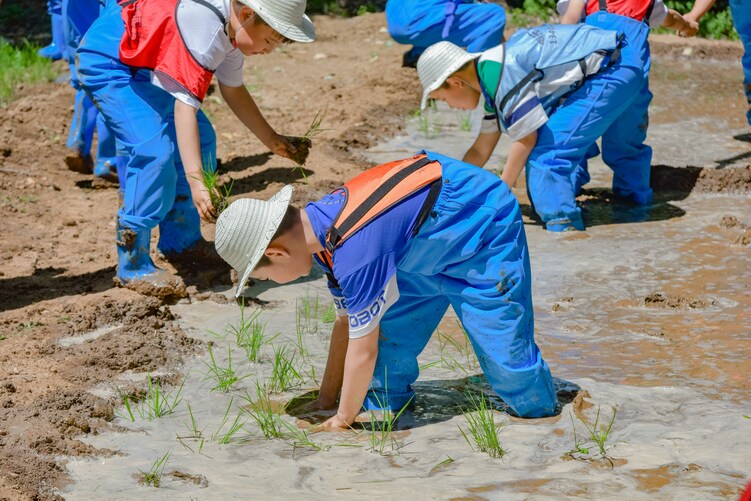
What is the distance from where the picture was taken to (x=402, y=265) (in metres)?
3.41

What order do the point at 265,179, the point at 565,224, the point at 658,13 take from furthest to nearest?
the point at 265,179, the point at 658,13, the point at 565,224

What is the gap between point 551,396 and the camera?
144 inches

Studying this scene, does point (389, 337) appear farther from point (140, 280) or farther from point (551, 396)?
point (140, 280)

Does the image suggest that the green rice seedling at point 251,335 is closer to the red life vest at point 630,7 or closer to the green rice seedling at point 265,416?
the green rice seedling at point 265,416

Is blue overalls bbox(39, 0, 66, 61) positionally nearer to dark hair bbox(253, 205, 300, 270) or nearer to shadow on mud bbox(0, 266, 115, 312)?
shadow on mud bbox(0, 266, 115, 312)

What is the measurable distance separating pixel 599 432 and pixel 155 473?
4.82ft

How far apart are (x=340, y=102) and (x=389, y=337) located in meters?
5.12

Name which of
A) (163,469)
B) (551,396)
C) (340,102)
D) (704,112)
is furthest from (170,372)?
(704,112)

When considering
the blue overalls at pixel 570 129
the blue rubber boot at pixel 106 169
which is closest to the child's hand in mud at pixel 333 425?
the blue overalls at pixel 570 129

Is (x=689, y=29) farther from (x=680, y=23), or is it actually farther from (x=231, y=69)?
(x=231, y=69)

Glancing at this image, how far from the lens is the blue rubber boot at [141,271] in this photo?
16.3ft

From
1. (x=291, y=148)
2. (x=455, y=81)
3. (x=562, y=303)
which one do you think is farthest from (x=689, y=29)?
(x=291, y=148)

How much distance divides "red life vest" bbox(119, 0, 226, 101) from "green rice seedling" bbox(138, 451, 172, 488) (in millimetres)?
1867

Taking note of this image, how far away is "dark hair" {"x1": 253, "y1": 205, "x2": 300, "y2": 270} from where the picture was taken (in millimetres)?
3189
